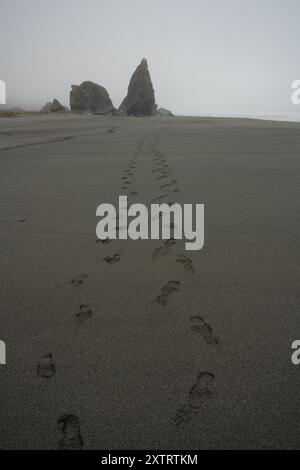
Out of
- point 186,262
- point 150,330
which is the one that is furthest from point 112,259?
point 150,330

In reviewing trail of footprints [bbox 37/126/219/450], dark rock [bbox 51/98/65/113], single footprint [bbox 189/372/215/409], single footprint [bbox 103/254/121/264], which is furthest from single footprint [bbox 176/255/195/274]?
→ dark rock [bbox 51/98/65/113]

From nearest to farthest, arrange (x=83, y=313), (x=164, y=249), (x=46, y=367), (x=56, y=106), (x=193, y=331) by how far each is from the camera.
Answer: (x=46, y=367)
(x=193, y=331)
(x=83, y=313)
(x=164, y=249)
(x=56, y=106)

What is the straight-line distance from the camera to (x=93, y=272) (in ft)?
6.36

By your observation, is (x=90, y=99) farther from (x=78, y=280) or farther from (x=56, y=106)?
(x=78, y=280)

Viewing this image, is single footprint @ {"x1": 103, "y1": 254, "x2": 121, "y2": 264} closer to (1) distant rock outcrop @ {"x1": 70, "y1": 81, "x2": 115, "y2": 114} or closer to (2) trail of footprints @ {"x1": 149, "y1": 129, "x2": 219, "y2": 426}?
(2) trail of footprints @ {"x1": 149, "y1": 129, "x2": 219, "y2": 426}

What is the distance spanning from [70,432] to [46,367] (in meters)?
0.28

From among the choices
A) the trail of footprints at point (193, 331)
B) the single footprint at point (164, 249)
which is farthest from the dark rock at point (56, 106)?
the single footprint at point (164, 249)

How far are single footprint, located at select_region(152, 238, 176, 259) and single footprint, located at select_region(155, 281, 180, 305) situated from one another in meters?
0.31

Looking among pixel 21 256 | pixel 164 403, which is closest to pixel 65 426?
pixel 164 403

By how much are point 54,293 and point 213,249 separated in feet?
3.16

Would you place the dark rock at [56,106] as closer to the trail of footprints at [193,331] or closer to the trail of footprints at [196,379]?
the trail of footprints at [193,331]

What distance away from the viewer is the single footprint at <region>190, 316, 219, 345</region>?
1.41 m

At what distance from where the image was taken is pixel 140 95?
32.2 m
